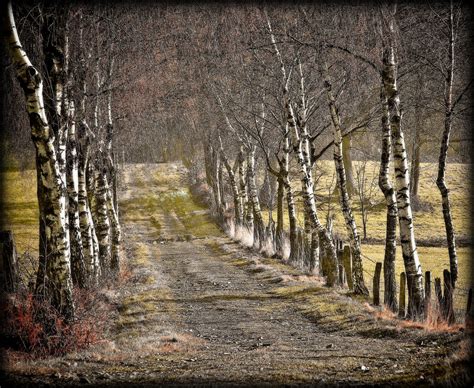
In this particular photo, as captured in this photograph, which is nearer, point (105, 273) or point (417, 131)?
point (105, 273)

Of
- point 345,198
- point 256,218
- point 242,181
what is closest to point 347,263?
point 345,198

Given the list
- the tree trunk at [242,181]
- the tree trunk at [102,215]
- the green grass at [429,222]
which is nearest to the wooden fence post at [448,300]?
the green grass at [429,222]

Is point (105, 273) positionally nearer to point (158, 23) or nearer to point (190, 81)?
point (158, 23)

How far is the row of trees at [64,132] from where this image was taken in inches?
392

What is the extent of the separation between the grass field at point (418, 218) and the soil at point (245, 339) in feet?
15.8

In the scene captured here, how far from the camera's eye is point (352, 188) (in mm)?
44000

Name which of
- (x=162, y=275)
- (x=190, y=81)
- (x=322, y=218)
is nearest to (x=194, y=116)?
(x=190, y=81)

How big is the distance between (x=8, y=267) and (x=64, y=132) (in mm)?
3379

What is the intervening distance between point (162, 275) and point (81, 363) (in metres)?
11.9

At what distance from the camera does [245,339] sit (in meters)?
11.7

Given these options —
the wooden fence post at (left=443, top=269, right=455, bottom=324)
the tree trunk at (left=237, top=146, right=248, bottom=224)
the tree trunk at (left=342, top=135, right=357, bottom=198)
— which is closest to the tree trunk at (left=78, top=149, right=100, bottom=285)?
the wooden fence post at (left=443, top=269, right=455, bottom=324)

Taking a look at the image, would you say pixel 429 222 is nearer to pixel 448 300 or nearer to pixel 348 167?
pixel 348 167

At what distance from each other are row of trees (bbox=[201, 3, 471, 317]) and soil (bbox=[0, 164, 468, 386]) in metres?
1.55

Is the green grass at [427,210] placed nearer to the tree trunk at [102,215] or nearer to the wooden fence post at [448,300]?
the tree trunk at [102,215]
